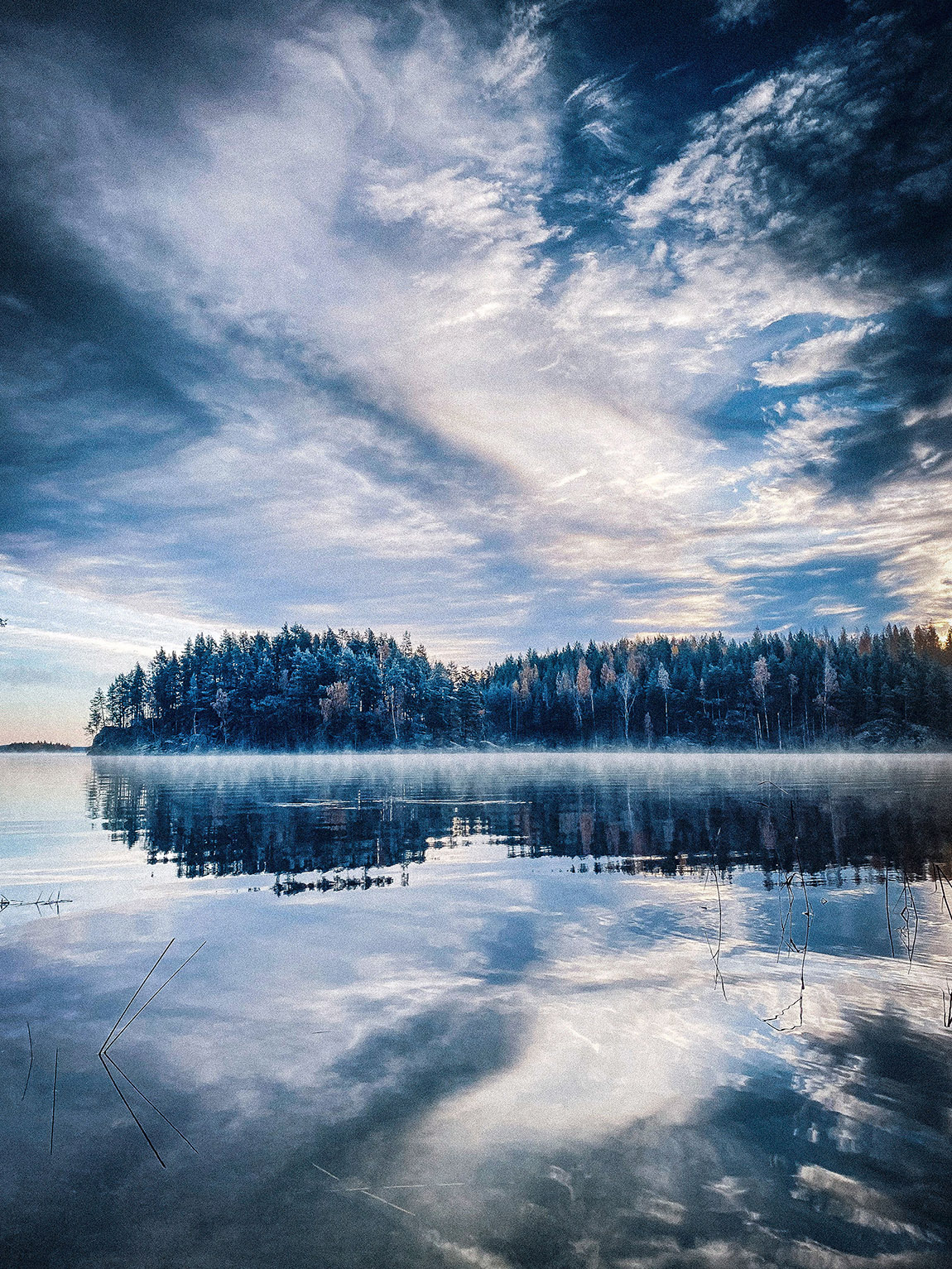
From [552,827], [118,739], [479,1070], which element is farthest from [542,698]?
[479,1070]

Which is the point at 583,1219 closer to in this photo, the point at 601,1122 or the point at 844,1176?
the point at 601,1122

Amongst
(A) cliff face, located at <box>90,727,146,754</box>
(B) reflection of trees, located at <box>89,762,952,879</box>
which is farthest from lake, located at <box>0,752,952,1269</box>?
(A) cliff face, located at <box>90,727,146,754</box>

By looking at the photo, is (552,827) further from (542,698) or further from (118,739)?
(118,739)

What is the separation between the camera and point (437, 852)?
1773 centimetres

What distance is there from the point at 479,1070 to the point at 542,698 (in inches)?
5806

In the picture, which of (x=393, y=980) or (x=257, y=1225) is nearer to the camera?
(x=257, y=1225)

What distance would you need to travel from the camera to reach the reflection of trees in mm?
16359

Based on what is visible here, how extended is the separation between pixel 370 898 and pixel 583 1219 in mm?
9003

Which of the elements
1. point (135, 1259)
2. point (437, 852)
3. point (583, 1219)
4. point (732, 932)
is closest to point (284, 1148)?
point (135, 1259)

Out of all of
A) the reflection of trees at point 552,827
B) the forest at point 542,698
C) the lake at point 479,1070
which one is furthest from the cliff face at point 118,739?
the lake at point 479,1070

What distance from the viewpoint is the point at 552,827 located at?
22.8 meters

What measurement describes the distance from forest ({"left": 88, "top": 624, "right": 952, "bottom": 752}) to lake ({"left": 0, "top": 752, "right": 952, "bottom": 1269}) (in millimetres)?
114643

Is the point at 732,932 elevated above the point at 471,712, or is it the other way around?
the point at 471,712

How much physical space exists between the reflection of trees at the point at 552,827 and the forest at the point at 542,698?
9092cm
